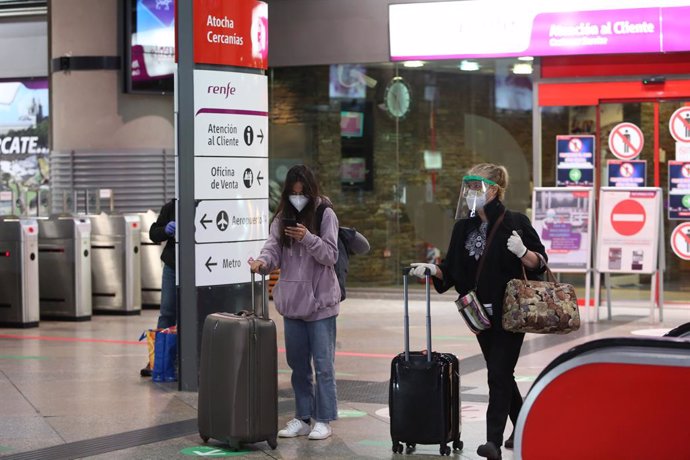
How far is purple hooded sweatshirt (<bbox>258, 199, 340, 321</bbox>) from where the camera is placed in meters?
7.32

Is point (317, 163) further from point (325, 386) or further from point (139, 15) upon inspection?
point (325, 386)

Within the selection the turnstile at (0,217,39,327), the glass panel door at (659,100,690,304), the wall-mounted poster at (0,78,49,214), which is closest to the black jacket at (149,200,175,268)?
the turnstile at (0,217,39,327)

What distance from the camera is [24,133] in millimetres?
22453

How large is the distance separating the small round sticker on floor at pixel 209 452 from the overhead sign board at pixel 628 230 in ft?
25.0

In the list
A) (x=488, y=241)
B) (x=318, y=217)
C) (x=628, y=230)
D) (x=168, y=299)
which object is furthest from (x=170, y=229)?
(x=628, y=230)

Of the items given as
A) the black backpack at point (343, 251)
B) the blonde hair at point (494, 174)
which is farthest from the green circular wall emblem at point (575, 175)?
the blonde hair at point (494, 174)

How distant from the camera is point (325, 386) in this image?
7449 mm

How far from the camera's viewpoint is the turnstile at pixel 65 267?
1450cm

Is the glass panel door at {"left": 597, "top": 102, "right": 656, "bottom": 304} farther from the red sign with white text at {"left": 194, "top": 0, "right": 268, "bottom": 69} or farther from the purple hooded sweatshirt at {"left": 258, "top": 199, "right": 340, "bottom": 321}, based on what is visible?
the purple hooded sweatshirt at {"left": 258, "top": 199, "right": 340, "bottom": 321}

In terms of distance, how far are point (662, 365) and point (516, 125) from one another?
12.3 m

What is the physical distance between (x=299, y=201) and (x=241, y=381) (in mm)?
1139

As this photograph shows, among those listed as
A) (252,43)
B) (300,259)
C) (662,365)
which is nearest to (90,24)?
(252,43)

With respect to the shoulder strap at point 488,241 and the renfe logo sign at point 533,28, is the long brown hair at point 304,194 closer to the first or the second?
the shoulder strap at point 488,241

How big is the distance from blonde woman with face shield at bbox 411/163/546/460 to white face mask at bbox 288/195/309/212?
101 centimetres
